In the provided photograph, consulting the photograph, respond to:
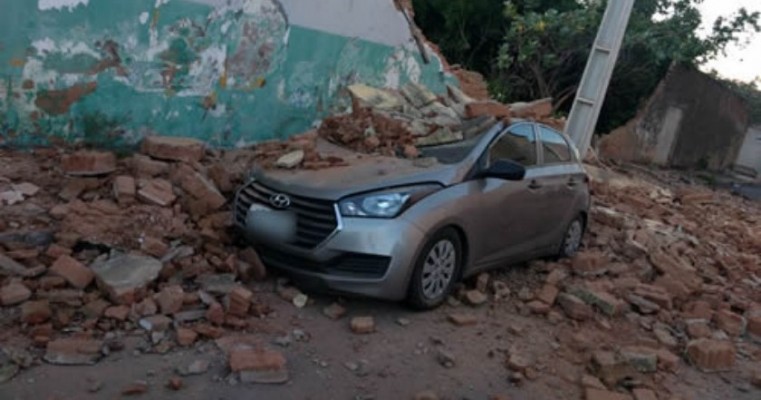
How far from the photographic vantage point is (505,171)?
5723mm

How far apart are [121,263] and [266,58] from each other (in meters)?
3.91

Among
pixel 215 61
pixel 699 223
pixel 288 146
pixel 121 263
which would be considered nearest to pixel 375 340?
pixel 121 263

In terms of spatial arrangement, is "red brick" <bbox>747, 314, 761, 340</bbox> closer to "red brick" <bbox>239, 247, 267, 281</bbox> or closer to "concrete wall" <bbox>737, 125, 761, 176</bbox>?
"red brick" <bbox>239, 247, 267, 281</bbox>

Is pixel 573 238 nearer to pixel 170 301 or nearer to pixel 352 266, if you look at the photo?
pixel 352 266

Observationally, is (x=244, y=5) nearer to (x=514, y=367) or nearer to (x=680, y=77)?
(x=514, y=367)

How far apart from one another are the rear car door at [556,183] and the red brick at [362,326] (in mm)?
2341

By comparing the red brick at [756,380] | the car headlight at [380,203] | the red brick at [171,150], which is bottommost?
the red brick at [756,380]

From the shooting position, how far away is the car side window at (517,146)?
20.2 ft

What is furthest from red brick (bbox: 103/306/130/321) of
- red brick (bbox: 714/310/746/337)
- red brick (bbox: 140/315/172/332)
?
red brick (bbox: 714/310/746/337)

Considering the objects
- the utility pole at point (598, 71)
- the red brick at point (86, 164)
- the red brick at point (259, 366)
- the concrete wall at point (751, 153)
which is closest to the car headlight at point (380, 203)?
the red brick at point (259, 366)

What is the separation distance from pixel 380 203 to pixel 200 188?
5.87 feet

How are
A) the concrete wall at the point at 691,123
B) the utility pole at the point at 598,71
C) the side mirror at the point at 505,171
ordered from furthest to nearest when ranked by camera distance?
the concrete wall at the point at 691,123, the utility pole at the point at 598,71, the side mirror at the point at 505,171

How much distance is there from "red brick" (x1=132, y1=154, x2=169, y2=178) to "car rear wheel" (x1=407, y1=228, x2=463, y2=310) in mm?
2615

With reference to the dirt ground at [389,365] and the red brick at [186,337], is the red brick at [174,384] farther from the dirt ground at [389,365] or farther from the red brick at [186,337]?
the red brick at [186,337]
